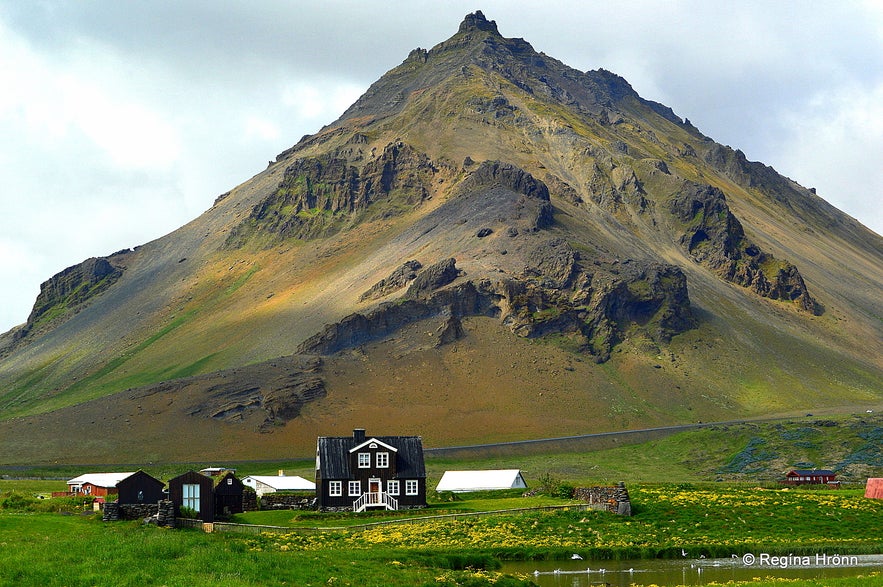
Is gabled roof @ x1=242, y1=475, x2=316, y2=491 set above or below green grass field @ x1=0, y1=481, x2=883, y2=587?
above

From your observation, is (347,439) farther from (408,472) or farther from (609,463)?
(609,463)

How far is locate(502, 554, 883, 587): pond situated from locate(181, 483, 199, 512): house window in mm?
19661

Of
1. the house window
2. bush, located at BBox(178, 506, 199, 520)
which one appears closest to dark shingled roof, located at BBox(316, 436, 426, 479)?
the house window

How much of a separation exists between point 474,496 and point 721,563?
41964mm

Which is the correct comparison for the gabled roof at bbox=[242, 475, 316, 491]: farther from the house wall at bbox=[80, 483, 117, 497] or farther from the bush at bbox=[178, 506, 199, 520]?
the bush at bbox=[178, 506, 199, 520]

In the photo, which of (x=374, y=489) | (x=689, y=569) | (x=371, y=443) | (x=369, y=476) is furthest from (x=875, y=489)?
(x=371, y=443)

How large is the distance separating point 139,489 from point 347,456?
21.5 meters

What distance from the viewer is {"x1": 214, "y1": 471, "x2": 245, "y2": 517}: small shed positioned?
222ft

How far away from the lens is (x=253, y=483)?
343ft

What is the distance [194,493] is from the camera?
6341 centimetres

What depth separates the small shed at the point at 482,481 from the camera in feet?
331

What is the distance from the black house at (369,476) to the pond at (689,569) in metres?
27.7

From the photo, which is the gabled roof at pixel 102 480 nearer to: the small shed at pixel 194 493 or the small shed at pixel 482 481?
the small shed at pixel 482 481

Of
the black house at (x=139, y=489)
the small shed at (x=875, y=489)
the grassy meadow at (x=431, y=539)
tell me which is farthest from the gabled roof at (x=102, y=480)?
the small shed at (x=875, y=489)
